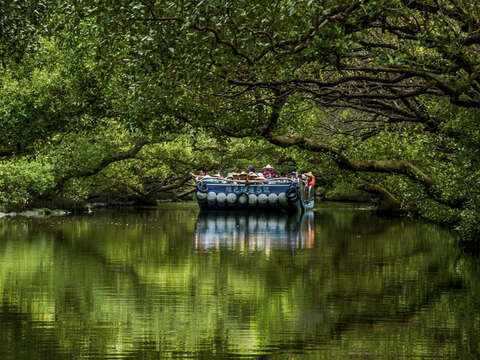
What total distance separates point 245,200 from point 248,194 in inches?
15.7

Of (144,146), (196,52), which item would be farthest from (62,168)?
(196,52)

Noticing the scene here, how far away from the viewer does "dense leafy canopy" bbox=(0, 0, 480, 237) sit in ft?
38.8

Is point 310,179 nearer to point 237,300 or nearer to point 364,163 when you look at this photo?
point 364,163

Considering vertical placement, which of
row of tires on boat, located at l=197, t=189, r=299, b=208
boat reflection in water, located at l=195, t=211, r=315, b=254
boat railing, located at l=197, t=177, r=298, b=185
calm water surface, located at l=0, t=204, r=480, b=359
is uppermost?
boat railing, located at l=197, t=177, r=298, b=185

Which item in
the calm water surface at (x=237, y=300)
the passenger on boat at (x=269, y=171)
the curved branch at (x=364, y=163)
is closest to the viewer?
the calm water surface at (x=237, y=300)

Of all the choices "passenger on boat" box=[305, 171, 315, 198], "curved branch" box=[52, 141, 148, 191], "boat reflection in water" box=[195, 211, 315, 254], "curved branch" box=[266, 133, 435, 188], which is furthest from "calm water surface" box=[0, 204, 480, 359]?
"passenger on boat" box=[305, 171, 315, 198]

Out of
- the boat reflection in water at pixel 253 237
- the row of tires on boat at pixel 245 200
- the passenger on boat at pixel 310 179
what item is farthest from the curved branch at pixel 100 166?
the boat reflection in water at pixel 253 237

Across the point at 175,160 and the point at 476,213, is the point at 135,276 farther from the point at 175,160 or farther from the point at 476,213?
the point at 175,160

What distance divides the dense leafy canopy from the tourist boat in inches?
109

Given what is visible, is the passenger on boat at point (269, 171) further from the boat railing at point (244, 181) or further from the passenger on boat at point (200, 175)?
the passenger on boat at point (200, 175)

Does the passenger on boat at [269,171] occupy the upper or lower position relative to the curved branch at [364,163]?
upper

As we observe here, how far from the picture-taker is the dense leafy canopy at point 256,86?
38.8 ft

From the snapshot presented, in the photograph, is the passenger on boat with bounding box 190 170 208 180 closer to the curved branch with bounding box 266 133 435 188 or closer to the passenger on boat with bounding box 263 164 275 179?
the passenger on boat with bounding box 263 164 275 179

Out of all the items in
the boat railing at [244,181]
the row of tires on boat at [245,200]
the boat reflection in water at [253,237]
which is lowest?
the boat reflection in water at [253,237]
